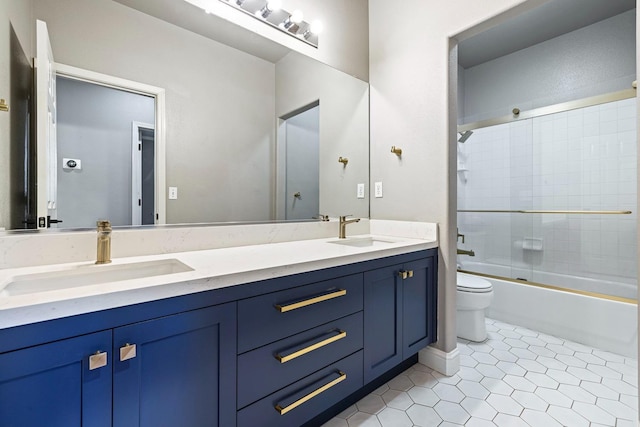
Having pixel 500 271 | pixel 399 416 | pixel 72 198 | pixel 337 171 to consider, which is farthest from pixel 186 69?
pixel 500 271

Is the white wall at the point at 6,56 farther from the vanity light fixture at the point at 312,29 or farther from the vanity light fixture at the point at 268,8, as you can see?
the vanity light fixture at the point at 312,29

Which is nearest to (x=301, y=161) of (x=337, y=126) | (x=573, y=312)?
(x=337, y=126)

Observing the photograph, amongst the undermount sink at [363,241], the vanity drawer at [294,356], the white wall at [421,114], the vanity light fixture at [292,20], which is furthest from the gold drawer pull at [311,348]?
the vanity light fixture at [292,20]

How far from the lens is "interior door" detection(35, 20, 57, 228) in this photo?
107 centimetres

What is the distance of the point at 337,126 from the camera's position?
7.04 ft

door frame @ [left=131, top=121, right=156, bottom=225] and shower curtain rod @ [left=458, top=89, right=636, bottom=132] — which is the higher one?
shower curtain rod @ [left=458, top=89, right=636, bottom=132]

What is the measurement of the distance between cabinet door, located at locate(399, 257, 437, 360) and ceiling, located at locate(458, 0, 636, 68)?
190 cm

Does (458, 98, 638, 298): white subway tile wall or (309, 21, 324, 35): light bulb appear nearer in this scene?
(309, 21, 324, 35): light bulb

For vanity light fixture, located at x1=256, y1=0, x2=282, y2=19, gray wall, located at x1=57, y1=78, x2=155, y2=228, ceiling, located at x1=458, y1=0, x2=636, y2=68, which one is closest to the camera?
gray wall, located at x1=57, y1=78, x2=155, y2=228

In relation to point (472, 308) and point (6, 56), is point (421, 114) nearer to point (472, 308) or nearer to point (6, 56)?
point (472, 308)

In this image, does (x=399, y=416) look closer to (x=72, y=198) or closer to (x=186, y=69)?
(x=72, y=198)

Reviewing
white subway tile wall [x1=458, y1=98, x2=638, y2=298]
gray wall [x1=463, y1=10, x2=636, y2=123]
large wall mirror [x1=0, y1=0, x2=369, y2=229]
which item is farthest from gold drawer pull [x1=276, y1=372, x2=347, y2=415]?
gray wall [x1=463, y1=10, x2=636, y2=123]

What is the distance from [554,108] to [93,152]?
3.55 m

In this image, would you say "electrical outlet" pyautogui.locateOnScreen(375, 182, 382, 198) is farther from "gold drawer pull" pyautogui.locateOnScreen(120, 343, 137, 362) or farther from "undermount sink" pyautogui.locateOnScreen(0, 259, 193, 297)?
"gold drawer pull" pyautogui.locateOnScreen(120, 343, 137, 362)
